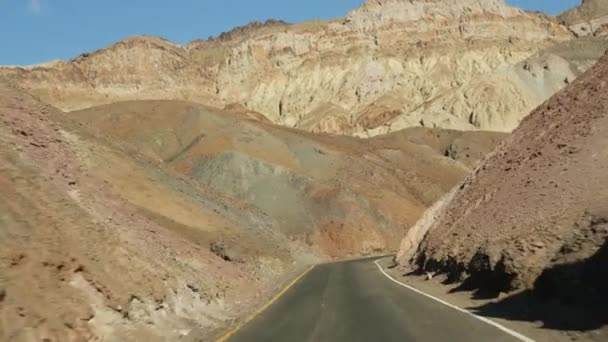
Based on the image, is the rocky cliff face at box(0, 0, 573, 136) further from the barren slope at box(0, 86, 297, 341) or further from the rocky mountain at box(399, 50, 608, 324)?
the barren slope at box(0, 86, 297, 341)

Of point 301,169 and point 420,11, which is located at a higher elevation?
point 420,11

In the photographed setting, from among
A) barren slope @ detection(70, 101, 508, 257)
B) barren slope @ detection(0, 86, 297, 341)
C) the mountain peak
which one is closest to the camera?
barren slope @ detection(0, 86, 297, 341)

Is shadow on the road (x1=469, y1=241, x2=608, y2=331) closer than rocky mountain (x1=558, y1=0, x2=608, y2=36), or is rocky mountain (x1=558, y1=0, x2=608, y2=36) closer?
shadow on the road (x1=469, y1=241, x2=608, y2=331)

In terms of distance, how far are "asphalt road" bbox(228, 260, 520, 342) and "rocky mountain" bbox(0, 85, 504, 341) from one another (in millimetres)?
1482

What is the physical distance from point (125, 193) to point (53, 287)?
2280 centimetres

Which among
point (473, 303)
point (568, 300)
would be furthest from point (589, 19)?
→ point (568, 300)

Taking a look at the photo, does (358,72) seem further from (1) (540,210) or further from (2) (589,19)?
(1) (540,210)

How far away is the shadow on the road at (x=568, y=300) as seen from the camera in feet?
43.1

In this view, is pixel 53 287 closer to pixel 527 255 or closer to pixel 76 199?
pixel 76 199

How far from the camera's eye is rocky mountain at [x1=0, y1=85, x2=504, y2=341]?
13266mm

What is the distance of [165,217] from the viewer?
34.5 m

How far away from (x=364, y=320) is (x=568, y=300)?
4.45m

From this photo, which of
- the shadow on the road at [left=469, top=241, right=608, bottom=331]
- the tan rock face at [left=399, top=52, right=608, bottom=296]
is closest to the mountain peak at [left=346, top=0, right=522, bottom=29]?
the tan rock face at [left=399, top=52, right=608, bottom=296]

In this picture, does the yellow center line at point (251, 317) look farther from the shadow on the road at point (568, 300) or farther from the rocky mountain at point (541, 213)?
the rocky mountain at point (541, 213)
